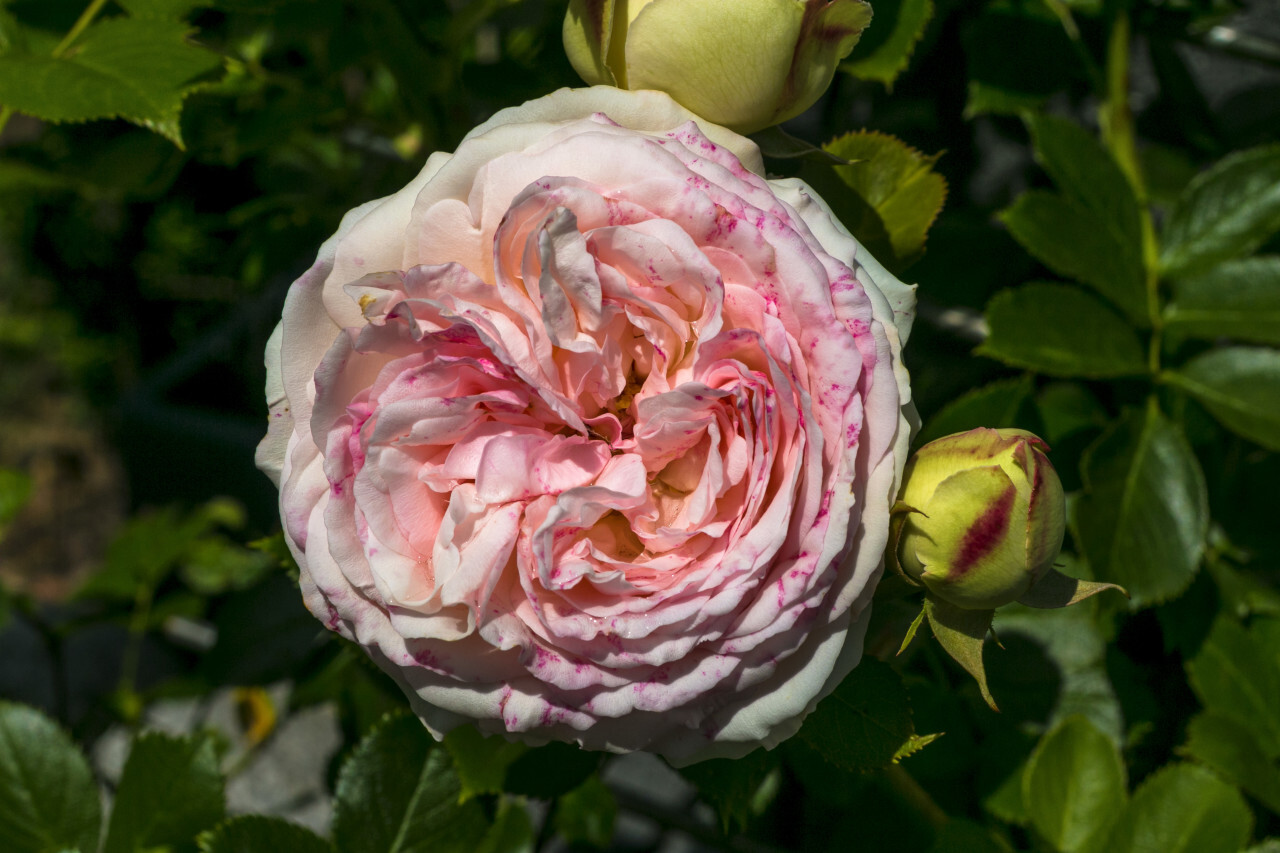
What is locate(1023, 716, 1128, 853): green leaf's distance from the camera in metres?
0.56

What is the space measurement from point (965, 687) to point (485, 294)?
45cm

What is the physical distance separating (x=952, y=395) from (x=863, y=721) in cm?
42

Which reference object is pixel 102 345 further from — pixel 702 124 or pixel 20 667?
pixel 702 124

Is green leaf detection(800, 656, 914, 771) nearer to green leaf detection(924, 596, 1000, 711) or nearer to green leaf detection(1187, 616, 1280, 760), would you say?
green leaf detection(924, 596, 1000, 711)

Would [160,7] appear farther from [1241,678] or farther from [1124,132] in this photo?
[1241,678]

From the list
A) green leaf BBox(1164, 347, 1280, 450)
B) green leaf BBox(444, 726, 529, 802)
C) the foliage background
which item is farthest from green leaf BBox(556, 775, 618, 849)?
green leaf BBox(1164, 347, 1280, 450)

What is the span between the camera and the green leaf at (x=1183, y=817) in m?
0.52

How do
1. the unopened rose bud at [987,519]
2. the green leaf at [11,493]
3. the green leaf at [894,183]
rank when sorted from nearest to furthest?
the unopened rose bud at [987,519]
the green leaf at [894,183]
the green leaf at [11,493]

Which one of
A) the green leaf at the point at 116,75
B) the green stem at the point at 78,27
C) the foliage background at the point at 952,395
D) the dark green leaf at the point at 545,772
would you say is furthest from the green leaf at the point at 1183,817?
the green stem at the point at 78,27

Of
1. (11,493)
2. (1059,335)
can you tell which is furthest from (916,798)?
(11,493)

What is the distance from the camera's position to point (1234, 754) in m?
0.58

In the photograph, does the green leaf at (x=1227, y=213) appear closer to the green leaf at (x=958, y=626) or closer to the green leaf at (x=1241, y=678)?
the green leaf at (x=1241, y=678)

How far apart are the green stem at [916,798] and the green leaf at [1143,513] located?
170 mm

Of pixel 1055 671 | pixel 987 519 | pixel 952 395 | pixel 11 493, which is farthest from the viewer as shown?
pixel 11 493
